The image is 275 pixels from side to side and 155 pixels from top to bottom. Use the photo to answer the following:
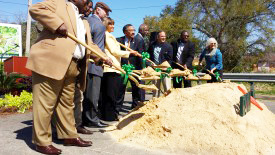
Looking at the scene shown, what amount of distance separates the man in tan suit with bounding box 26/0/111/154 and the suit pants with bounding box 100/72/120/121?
59.1 inches

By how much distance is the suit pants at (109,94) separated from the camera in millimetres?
4777

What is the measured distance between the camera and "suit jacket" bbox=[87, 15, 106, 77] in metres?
4.12

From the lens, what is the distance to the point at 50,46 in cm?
294

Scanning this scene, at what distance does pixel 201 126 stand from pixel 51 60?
7.33ft

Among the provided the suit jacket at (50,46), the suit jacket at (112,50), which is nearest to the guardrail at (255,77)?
the suit jacket at (112,50)

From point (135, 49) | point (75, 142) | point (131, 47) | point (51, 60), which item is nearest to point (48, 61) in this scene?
point (51, 60)

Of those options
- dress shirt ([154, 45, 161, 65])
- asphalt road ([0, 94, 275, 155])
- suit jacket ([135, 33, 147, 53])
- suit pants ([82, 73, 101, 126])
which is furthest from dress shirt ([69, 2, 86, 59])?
dress shirt ([154, 45, 161, 65])

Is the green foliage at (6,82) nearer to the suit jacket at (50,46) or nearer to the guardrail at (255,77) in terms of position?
the suit jacket at (50,46)

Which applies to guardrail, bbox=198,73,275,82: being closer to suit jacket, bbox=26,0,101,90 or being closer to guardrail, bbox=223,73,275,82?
guardrail, bbox=223,73,275,82

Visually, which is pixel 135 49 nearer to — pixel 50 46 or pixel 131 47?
pixel 131 47

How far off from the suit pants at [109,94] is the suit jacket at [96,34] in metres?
0.52

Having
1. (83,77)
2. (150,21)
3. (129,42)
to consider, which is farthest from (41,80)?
(150,21)

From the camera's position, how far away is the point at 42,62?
9.58ft

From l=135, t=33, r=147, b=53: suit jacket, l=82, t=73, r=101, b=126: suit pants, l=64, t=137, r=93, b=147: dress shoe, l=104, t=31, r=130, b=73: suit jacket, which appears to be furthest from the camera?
l=135, t=33, r=147, b=53: suit jacket
